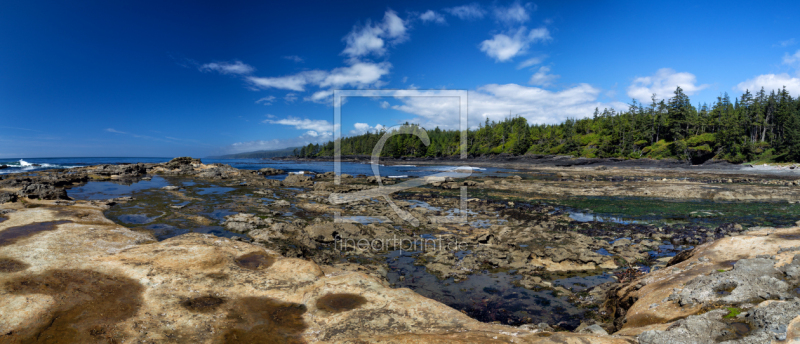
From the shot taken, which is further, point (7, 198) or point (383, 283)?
point (7, 198)

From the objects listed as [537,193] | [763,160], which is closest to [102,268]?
[537,193]

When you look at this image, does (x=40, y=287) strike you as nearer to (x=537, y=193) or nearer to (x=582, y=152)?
(x=537, y=193)

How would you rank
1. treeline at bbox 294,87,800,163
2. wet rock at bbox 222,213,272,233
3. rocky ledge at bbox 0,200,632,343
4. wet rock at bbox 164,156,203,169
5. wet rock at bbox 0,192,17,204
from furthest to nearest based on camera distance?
1. treeline at bbox 294,87,800,163
2. wet rock at bbox 164,156,203,169
3. wet rock at bbox 0,192,17,204
4. wet rock at bbox 222,213,272,233
5. rocky ledge at bbox 0,200,632,343

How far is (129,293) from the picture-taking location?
22.0 ft

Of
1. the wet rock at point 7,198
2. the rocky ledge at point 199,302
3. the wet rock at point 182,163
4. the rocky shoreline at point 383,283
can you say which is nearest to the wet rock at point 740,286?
the rocky shoreline at point 383,283

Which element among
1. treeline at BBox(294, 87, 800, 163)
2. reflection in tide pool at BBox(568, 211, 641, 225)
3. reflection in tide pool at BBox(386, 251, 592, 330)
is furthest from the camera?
treeline at BBox(294, 87, 800, 163)

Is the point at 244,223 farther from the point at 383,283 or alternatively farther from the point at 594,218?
the point at 594,218

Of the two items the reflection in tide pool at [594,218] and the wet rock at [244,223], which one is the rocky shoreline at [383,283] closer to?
the wet rock at [244,223]

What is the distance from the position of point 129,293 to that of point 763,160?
116152 mm

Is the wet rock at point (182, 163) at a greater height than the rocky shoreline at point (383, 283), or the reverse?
the wet rock at point (182, 163)

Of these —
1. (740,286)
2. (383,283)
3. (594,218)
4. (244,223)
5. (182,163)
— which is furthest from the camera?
(182,163)

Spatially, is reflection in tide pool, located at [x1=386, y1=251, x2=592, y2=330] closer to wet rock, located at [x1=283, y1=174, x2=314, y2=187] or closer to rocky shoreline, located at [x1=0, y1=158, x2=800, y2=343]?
rocky shoreline, located at [x1=0, y1=158, x2=800, y2=343]

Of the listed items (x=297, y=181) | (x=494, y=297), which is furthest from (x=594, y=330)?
(x=297, y=181)

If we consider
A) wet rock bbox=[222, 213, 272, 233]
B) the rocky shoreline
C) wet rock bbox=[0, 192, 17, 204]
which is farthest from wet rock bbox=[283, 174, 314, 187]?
wet rock bbox=[0, 192, 17, 204]
